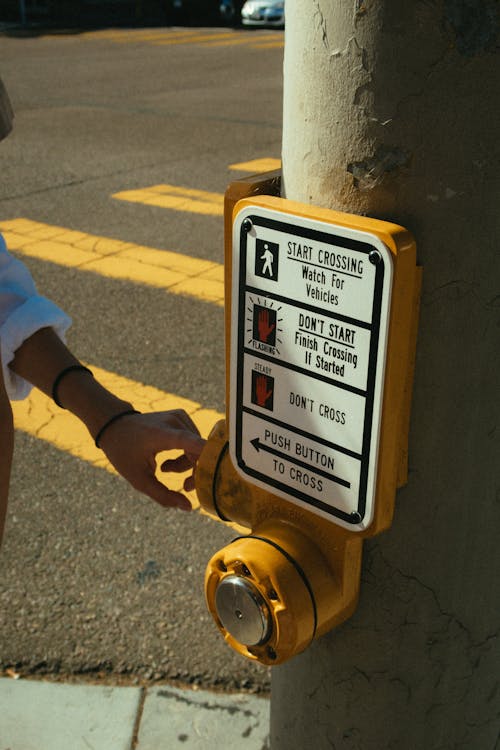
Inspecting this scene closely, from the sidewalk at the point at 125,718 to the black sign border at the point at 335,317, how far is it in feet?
4.43

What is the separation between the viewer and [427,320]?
97cm

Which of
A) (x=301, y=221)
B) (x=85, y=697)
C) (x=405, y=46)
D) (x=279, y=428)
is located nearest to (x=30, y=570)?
(x=85, y=697)

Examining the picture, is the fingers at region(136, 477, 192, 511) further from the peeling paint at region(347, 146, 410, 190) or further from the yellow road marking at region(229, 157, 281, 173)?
the yellow road marking at region(229, 157, 281, 173)

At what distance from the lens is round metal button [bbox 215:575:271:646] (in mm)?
1126

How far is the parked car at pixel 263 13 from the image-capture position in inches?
774

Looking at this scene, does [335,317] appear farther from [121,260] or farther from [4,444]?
[121,260]

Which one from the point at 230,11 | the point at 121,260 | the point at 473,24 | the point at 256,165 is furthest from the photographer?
the point at 230,11

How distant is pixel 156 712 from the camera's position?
2361 millimetres

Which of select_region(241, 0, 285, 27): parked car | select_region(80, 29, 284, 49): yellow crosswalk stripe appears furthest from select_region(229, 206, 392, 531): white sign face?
select_region(241, 0, 285, 27): parked car

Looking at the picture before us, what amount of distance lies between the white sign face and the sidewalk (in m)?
1.36

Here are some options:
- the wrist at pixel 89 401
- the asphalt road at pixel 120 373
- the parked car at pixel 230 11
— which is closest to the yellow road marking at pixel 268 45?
the parked car at pixel 230 11

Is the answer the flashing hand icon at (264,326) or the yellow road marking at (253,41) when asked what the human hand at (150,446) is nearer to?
the flashing hand icon at (264,326)

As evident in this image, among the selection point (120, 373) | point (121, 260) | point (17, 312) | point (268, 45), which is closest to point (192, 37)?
point (268, 45)

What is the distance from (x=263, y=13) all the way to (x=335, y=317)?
20.3 meters
